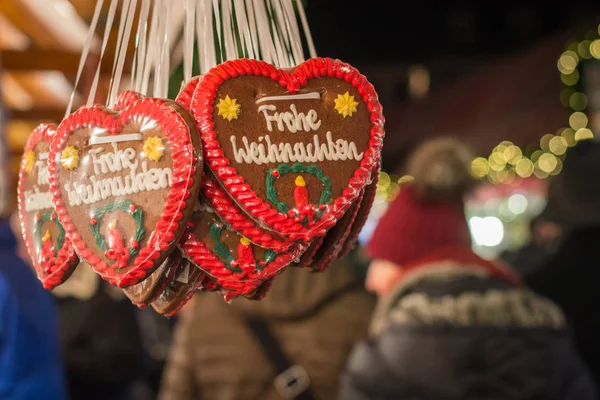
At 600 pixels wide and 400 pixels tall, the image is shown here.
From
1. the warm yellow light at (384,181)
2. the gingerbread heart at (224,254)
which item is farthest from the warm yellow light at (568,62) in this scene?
the gingerbread heart at (224,254)

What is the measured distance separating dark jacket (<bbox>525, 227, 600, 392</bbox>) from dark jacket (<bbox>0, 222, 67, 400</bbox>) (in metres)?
1.95

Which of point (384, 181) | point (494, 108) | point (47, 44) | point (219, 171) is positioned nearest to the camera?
point (219, 171)

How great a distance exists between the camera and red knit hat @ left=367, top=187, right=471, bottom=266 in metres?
2.32

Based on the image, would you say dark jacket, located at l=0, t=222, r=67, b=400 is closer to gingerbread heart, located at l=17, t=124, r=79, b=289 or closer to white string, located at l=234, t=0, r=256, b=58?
gingerbread heart, located at l=17, t=124, r=79, b=289

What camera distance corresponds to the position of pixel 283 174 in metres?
0.74

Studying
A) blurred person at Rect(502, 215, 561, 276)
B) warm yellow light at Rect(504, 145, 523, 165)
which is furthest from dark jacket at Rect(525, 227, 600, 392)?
warm yellow light at Rect(504, 145, 523, 165)

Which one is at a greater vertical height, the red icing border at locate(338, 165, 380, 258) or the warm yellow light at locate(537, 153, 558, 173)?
the red icing border at locate(338, 165, 380, 258)

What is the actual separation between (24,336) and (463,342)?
4.50 feet

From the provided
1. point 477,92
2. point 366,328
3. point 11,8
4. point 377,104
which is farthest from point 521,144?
point 377,104

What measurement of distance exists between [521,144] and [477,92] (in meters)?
1.09

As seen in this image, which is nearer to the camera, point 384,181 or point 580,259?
point 580,259

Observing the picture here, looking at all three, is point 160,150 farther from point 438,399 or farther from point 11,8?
point 11,8

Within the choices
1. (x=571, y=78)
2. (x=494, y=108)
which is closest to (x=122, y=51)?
(x=571, y=78)

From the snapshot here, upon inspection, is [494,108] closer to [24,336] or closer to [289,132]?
[24,336]
